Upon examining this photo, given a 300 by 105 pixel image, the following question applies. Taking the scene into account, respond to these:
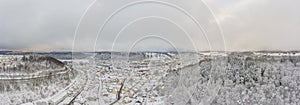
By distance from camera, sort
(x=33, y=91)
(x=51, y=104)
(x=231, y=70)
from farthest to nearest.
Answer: (x=33, y=91) < (x=51, y=104) < (x=231, y=70)

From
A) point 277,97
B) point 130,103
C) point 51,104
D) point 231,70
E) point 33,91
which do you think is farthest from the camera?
point 33,91

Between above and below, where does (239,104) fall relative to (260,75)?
below

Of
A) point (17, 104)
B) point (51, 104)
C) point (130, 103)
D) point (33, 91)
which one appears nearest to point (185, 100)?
point (130, 103)

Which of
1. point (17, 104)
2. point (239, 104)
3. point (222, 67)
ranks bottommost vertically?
point (17, 104)

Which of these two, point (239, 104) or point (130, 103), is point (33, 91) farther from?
point (239, 104)

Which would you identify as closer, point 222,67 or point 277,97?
point 277,97

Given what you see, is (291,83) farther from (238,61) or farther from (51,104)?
(51,104)
